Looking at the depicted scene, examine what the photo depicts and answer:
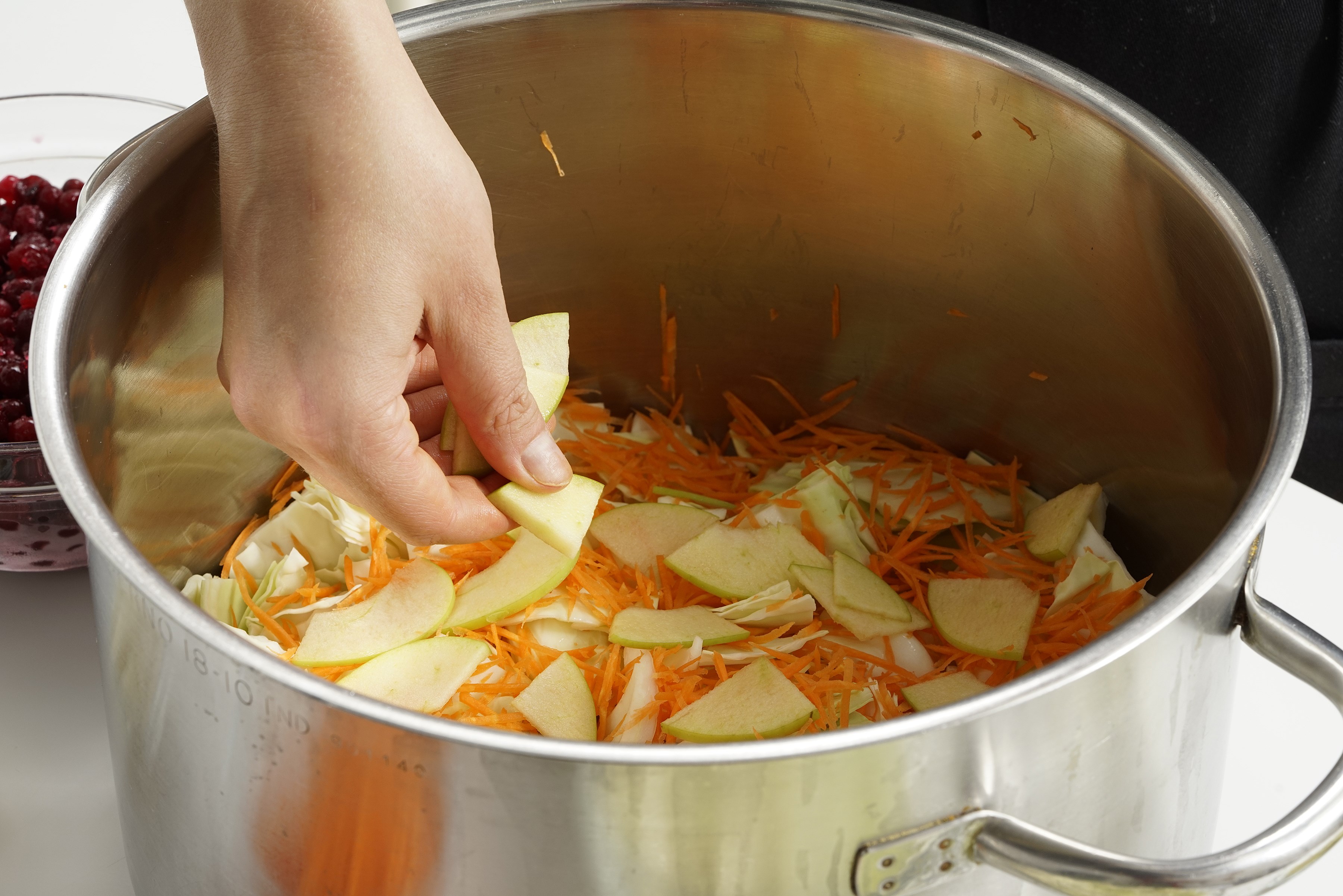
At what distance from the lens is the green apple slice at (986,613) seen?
0.80 metres

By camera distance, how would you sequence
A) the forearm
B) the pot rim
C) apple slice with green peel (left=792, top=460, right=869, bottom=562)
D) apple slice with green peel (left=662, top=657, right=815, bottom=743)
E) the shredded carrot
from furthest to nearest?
1. the shredded carrot
2. apple slice with green peel (left=792, top=460, right=869, bottom=562)
3. apple slice with green peel (left=662, top=657, right=815, bottom=743)
4. the forearm
5. the pot rim

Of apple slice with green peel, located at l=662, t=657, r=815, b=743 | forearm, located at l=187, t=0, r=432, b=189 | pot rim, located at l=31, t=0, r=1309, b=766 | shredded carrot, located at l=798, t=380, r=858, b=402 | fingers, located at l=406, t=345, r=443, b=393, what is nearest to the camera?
pot rim, located at l=31, t=0, r=1309, b=766

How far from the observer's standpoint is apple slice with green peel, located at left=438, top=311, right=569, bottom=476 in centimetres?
73

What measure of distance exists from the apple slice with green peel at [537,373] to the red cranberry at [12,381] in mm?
Answer: 281

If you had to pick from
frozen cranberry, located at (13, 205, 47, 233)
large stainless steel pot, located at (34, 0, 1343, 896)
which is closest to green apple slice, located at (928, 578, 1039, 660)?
large stainless steel pot, located at (34, 0, 1343, 896)

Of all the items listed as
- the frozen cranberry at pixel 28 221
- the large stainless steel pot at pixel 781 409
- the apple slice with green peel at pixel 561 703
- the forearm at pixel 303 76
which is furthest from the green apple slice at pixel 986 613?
the frozen cranberry at pixel 28 221

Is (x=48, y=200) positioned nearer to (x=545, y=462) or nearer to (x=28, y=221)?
(x=28, y=221)

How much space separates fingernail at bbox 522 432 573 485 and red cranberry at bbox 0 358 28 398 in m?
0.37

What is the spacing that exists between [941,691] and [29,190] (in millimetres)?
791

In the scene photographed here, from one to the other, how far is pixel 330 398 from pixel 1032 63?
495 millimetres

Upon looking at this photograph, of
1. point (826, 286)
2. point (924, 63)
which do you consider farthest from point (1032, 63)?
A: point (826, 286)

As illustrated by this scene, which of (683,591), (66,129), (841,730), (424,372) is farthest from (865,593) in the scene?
(66,129)

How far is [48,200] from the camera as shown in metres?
0.94

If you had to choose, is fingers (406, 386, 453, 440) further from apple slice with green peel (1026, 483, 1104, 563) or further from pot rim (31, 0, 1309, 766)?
apple slice with green peel (1026, 483, 1104, 563)
